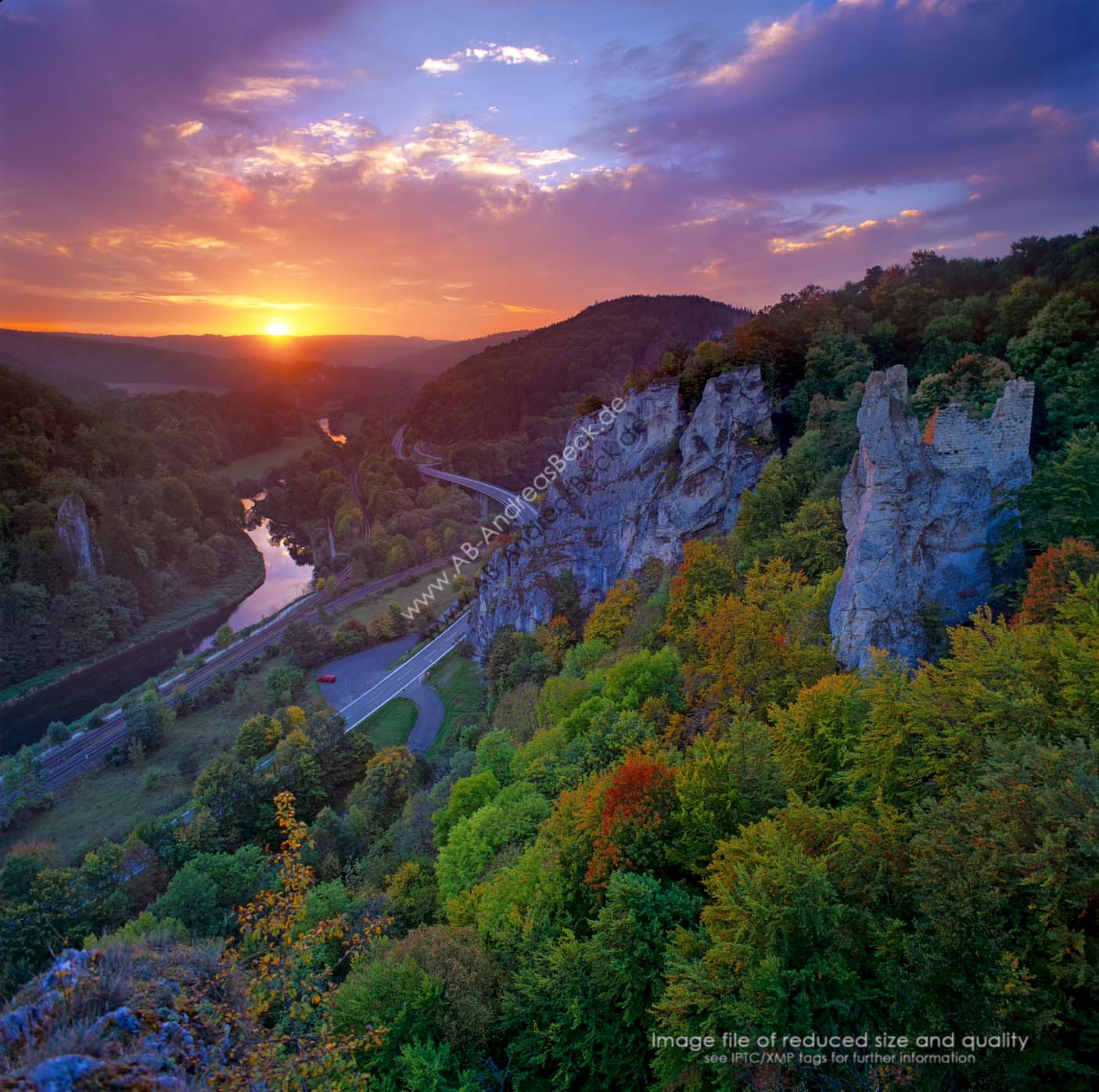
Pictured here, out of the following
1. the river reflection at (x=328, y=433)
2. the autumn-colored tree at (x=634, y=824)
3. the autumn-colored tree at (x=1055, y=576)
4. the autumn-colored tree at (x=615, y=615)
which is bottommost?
the autumn-colored tree at (x=615, y=615)

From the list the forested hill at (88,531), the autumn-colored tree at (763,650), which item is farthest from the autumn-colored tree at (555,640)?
the forested hill at (88,531)

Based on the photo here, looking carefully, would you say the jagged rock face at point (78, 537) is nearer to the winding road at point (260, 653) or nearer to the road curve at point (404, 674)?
the winding road at point (260, 653)

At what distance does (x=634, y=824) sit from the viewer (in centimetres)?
1119

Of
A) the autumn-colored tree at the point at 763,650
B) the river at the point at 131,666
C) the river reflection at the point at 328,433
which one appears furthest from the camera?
the river reflection at the point at 328,433

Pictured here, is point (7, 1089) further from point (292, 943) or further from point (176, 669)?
point (176, 669)

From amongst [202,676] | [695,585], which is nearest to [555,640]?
[695,585]

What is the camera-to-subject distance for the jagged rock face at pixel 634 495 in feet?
98.0

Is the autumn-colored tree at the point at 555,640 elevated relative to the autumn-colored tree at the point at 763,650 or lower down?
lower down

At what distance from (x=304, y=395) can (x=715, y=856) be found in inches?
6667

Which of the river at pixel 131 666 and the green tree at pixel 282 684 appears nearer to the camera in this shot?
the green tree at pixel 282 684

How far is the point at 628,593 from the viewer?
30203 millimetres

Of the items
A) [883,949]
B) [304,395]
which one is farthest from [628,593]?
[304,395]

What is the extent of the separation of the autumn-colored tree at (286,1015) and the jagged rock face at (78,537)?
60664mm

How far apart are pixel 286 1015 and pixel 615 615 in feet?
73.1
